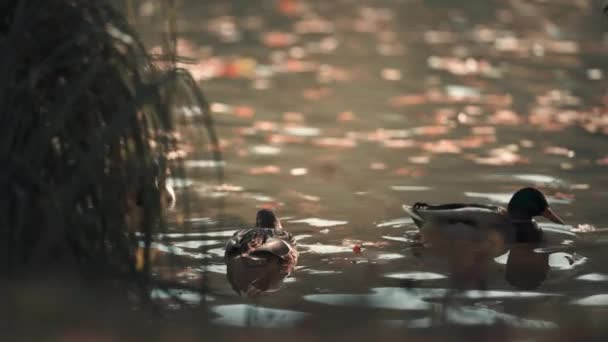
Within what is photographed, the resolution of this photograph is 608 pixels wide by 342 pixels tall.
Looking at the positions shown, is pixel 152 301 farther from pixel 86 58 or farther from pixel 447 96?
pixel 447 96

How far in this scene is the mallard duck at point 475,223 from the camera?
994cm

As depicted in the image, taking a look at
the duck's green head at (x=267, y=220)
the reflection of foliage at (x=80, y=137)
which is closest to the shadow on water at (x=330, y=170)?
the reflection of foliage at (x=80, y=137)

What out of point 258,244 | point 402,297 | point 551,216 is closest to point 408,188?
point 551,216

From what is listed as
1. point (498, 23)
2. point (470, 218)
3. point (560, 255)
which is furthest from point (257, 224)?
point (498, 23)

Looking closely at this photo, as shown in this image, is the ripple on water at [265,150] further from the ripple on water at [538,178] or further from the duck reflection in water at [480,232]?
the duck reflection in water at [480,232]

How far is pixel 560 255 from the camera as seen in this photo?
9.67 meters

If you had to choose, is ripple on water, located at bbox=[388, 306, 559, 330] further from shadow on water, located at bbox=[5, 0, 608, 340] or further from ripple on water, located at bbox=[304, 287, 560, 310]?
ripple on water, located at bbox=[304, 287, 560, 310]

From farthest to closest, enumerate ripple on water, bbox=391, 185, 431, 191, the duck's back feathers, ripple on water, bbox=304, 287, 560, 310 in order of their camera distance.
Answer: ripple on water, bbox=391, 185, 431, 191
the duck's back feathers
ripple on water, bbox=304, 287, 560, 310

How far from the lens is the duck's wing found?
995cm

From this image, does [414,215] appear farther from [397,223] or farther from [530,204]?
[530,204]

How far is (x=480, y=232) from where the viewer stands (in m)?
9.99

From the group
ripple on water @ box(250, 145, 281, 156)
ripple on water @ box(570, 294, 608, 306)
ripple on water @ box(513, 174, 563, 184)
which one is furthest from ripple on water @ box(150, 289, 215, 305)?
ripple on water @ box(250, 145, 281, 156)

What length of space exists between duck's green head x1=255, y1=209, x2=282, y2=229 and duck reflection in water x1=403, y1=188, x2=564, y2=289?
1.08m

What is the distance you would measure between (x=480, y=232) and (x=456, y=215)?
23 cm
